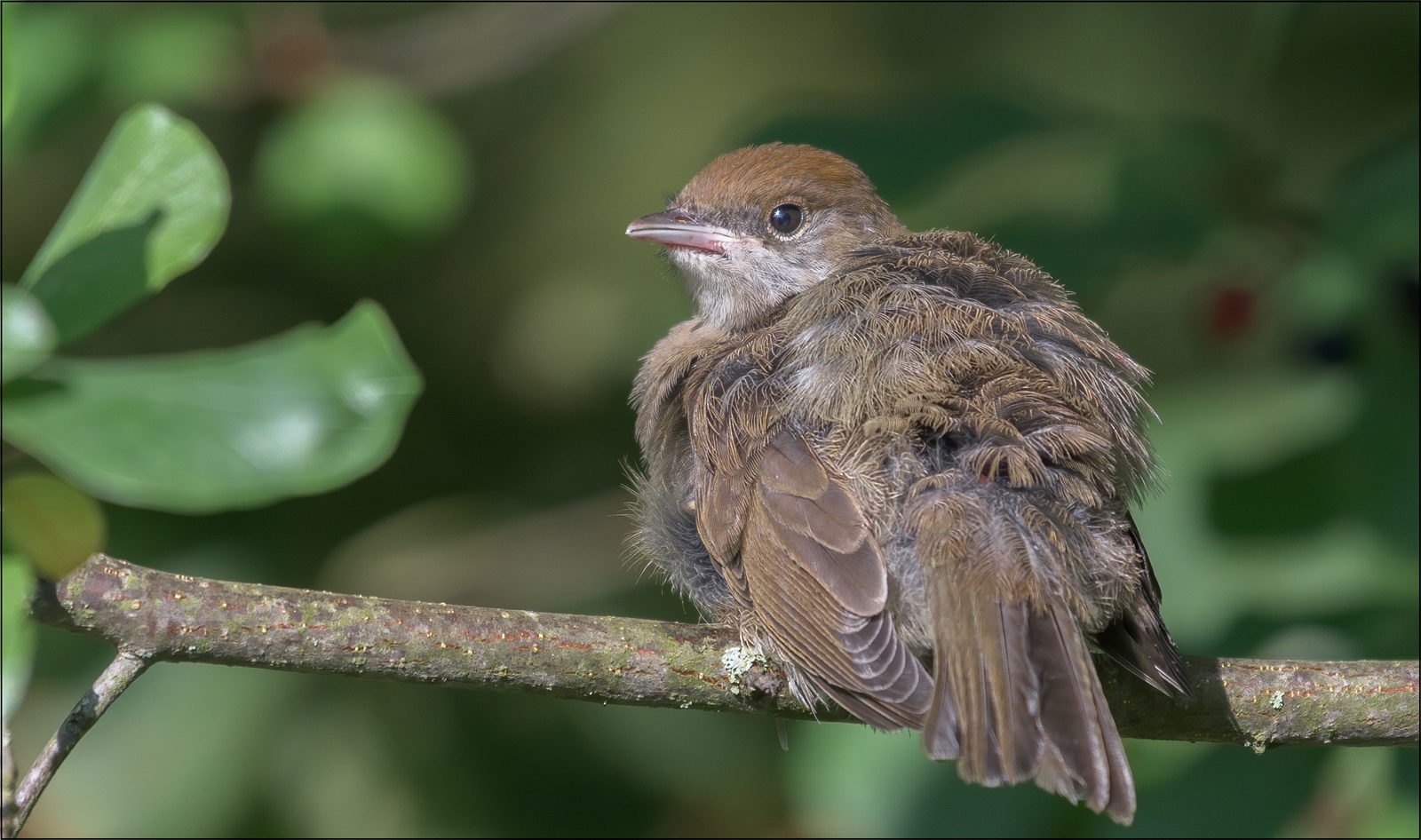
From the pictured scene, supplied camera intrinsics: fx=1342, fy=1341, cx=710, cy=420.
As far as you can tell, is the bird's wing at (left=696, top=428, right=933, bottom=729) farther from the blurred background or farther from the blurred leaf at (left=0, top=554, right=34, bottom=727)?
the blurred leaf at (left=0, top=554, right=34, bottom=727)

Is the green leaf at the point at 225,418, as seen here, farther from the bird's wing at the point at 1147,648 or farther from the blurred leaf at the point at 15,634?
the bird's wing at the point at 1147,648

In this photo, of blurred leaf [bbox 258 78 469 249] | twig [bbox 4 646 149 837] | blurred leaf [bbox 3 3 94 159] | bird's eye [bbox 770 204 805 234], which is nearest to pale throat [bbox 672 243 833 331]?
bird's eye [bbox 770 204 805 234]

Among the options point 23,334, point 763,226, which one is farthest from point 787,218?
point 23,334

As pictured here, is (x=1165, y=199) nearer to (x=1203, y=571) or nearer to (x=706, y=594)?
(x=1203, y=571)

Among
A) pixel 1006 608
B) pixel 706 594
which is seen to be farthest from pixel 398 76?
pixel 1006 608

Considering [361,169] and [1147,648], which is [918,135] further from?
[1147,648]
